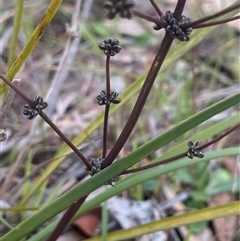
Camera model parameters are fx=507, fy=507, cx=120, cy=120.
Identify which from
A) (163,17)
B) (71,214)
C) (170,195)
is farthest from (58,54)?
(163,17)

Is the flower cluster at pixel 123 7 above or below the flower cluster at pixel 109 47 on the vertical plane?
below

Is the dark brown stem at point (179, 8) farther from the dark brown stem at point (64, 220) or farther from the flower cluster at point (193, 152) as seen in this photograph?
the dark brown stem at point (64, 220)

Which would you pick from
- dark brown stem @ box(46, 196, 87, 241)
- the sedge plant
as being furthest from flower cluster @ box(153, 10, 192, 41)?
dark brown stem @ box(46, 196, 87, 241)

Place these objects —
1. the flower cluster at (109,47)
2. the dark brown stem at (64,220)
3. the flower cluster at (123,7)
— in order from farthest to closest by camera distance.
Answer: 1. the dark brown stem at (64,220)
2. the flower cluster at (109,47)
3. the flower cluster at (123,7)

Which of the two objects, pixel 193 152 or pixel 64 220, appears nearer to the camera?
pixel 193 152

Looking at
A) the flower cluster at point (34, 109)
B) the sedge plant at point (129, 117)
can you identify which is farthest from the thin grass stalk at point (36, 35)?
the flower cluster at point (34, 109)

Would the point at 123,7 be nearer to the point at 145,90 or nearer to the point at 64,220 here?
the point at 145,90

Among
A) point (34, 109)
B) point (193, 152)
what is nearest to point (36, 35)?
point (34, 109)

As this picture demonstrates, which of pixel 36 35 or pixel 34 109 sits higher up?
pixel 36 35

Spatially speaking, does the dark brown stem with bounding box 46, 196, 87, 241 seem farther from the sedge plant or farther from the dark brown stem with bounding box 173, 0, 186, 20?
the dark brown stem with bounding box 173, 0, 186, 20

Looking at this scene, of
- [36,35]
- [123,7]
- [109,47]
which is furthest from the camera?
[36,35]

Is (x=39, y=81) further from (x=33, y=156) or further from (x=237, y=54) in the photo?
(x=237, y=54)
